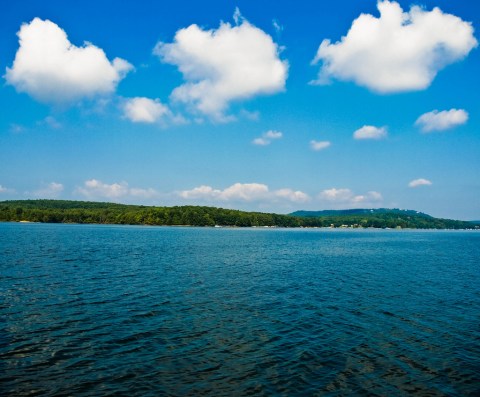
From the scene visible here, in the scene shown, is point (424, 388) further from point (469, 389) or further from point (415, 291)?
point (415, 291)

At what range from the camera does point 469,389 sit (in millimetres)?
16359

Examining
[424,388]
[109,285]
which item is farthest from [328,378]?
[109,285]

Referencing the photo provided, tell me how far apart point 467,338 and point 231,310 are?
17046 mm

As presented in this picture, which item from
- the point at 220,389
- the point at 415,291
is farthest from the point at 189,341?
the point at 415,291

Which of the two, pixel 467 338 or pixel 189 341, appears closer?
pixel 189 341

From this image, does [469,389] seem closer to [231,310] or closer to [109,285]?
[231,310]

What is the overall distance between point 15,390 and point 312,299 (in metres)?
25.5

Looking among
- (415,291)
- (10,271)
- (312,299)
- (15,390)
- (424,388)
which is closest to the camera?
(15,390)

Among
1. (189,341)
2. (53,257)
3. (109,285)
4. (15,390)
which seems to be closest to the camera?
(15,390)

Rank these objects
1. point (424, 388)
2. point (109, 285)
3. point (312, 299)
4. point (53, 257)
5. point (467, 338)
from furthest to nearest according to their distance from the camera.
Result: point (53, 257)
point (109, 285)
point (312, 299)
point (467, 338)
point (424, 388)

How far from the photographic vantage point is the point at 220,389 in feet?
50.9

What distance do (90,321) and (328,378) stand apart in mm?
16758

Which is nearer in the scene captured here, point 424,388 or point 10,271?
point 424,388

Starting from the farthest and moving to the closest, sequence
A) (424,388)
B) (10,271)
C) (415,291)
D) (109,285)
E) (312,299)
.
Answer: (10,271), (415,291), (109,285), (312,299), (424,388)
